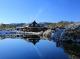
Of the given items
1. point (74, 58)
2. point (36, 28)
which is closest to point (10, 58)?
point (74, 58)

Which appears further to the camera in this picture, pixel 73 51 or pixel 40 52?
pixel 40 52

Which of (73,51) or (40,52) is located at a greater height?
(73,51)

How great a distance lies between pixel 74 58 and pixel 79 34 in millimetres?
8839

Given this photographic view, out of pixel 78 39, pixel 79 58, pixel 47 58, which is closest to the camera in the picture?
pixel 79 58

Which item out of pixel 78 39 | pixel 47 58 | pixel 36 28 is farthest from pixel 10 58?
pixel 36 28

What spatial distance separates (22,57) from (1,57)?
3.95 feet

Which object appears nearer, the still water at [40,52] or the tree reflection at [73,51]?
the tree reflection at [73,51]

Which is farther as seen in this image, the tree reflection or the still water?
the still water

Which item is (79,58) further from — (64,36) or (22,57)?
(64,36)

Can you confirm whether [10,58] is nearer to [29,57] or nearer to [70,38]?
[29,57]

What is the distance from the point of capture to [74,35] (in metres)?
19.2

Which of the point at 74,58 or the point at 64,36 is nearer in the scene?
the point at 74,58

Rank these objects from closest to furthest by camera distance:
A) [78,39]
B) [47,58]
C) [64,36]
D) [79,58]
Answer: [79,58]
[47,58]
[78,39]
[64,36]

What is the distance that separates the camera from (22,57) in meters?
11.7
